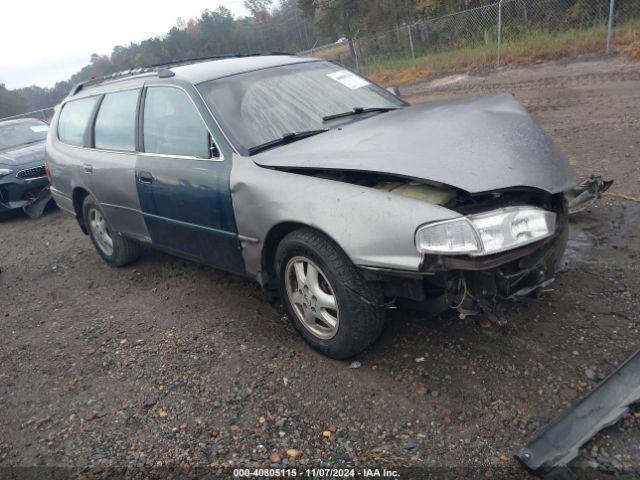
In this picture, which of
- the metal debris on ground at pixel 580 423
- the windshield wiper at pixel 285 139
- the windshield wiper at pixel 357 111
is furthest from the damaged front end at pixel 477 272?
the windshield wiper at pixel 357 111

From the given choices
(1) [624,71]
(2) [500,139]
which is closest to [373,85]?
(2) [500,139]

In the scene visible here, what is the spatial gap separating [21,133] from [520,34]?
13.7m

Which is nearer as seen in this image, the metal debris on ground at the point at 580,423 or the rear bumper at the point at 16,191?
the metal debris on ground at the point at 580,423

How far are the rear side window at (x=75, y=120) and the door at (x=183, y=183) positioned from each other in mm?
1210

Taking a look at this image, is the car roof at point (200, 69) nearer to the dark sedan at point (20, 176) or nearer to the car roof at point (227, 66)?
the car roof at point (227, 66)

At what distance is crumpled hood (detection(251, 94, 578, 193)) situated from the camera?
2510 millimetres

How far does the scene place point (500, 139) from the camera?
9.21 ft

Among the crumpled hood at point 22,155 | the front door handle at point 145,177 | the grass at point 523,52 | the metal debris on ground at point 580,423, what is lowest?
the grass at point 523,52

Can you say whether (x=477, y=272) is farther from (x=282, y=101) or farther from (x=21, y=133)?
(x=21, y=133)

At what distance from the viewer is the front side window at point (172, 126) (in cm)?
347

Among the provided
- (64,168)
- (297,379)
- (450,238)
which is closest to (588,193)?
(450,238)

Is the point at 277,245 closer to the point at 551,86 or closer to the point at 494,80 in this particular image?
the point at 551,86

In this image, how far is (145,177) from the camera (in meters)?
3.88

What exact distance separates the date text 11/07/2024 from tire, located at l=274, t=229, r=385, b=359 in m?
0.73
